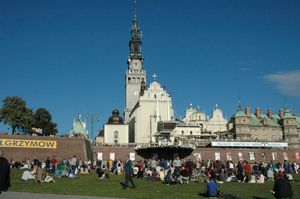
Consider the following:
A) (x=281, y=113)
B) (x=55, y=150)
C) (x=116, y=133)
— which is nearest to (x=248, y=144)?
(x=116, y=133)

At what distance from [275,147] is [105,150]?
35.3 metres

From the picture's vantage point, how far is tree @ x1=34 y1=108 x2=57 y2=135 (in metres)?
94.7

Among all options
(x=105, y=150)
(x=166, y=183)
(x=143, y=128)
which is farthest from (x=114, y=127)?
(x=166, y=183)

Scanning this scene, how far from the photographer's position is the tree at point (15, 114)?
262ft

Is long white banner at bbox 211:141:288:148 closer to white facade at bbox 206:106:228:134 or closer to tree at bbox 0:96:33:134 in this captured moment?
white facade at bbox 206:106:228:134

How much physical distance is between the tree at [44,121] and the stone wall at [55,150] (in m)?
28.9

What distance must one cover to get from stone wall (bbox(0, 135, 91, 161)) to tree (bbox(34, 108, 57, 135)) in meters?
28.9

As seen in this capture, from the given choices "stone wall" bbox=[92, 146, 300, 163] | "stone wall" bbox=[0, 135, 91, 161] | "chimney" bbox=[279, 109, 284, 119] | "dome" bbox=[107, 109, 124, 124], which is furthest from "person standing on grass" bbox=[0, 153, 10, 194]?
"chimney" bbox=[279, 109, 284, 119]

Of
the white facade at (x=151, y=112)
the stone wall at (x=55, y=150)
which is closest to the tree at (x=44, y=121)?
the white facade at (x=151, y=112)

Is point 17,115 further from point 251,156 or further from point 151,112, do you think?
point 251,156

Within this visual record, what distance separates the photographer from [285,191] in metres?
16.9

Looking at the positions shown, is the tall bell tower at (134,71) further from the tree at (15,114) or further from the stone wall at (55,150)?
the stone wall at (55,150)

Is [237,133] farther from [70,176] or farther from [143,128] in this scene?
[70,176]

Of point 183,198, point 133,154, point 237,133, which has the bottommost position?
point 183,198
